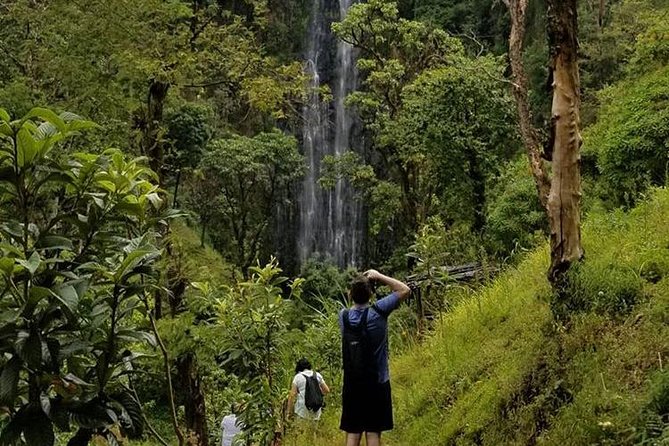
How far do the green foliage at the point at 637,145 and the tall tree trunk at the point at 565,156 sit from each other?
88.7 inches

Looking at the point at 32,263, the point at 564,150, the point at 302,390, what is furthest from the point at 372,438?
the point at 32,263

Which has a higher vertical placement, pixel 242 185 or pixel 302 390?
pixel 242 185

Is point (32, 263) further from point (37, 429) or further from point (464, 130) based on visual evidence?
point (464, 130)

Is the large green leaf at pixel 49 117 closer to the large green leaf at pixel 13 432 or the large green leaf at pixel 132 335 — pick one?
the large green leaf at pixel 132 335

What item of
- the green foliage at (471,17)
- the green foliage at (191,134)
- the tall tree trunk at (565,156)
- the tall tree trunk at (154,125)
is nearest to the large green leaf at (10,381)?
the tall tree trunk at (565,156)

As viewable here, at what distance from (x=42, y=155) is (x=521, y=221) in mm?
6833

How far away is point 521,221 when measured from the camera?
832 cm

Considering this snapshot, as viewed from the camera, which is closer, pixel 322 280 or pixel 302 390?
pixel 302 390

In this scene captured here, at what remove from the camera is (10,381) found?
2107mm

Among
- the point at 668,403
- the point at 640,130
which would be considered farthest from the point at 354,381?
the point at 640,130

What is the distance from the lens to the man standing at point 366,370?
3670 mm

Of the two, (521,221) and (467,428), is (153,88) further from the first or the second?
(467,428)

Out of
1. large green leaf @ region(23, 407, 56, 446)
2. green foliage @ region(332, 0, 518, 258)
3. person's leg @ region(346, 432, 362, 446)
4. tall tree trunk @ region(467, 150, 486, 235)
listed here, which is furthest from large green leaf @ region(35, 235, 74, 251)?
tall tree trunk @ region(467, 150, 486, 235)

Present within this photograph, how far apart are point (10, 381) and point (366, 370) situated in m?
1.97
